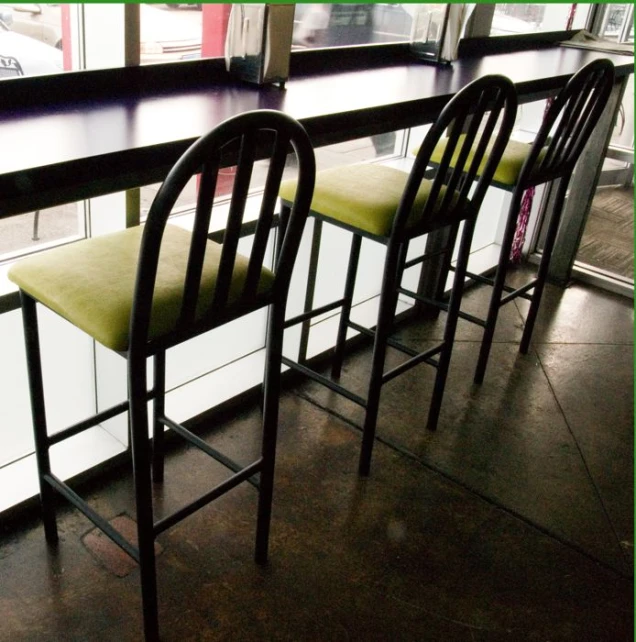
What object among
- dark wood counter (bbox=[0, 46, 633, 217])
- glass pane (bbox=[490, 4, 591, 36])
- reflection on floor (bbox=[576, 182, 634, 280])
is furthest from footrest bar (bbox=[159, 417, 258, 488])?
reflection on floor (bbox=[576, 182, 634, 280])

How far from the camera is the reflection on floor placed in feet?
13.5

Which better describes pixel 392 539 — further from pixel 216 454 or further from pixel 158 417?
pixel 158 417

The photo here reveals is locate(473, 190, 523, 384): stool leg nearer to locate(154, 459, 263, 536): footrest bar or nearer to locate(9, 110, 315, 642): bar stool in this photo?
locate(9, 110, 315, 642): bar stool

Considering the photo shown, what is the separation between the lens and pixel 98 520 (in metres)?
1.63

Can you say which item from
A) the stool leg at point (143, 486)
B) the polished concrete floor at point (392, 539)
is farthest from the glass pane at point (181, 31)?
the polished concrete floor at point (392, 539)

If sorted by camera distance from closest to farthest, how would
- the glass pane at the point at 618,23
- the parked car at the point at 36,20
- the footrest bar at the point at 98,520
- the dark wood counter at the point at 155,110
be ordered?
the dark wood counter at the point at 155,110 < the footrest bar at the point at 98,520 < the parked car at the point at 36,20 < the glass pane at the point at 618,23

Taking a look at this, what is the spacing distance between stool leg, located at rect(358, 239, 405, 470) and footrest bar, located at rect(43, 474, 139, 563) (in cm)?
89

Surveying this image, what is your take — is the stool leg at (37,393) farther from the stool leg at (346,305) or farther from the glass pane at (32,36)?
the stool leg at (346,305)

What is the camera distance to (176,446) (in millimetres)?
2375

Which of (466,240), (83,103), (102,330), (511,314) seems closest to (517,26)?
(511,314)

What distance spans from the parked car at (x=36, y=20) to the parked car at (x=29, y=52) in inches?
0.5

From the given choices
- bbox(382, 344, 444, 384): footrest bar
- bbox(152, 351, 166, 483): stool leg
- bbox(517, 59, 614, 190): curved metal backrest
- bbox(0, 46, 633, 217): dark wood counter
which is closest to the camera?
bbox(0, 46, 633, 217): dark wood counter

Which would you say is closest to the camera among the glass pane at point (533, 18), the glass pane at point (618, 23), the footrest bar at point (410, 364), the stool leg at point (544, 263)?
the footrest bar at point (410, 364)

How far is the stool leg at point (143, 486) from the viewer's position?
54.4 inches
